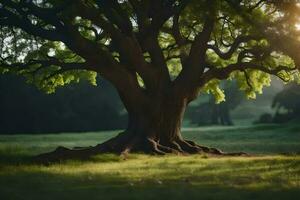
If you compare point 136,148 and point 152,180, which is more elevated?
point 136,148

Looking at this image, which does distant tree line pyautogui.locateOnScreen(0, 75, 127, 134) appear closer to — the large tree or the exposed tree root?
the large tree

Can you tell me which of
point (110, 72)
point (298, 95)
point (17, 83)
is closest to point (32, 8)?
point (110, 72)

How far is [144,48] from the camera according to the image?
28.2 meters

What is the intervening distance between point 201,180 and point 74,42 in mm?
11515

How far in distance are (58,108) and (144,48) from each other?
45.8 m

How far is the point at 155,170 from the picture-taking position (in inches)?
680

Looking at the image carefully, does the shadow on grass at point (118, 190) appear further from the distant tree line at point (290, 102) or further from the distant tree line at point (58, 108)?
the distant tree line at point (290, 102)

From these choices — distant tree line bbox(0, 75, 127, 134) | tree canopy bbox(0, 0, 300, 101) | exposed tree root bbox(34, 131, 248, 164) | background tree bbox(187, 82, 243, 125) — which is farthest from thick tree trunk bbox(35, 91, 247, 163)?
background tree bbox(187, 82, 243, 125)

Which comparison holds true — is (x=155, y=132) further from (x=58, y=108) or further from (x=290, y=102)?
(x=290, y=102)

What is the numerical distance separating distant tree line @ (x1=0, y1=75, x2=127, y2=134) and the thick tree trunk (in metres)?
42.4

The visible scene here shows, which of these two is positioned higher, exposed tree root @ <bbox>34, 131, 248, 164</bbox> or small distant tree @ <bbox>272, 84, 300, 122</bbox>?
small distant tree @ <bbox>272, 84, 300, 122</bbox>

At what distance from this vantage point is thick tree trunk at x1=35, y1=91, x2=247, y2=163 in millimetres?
26281

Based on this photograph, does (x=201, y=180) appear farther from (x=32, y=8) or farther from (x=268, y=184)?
(x=32, y=8)

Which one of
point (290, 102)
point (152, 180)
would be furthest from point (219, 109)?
point (152, 180)
